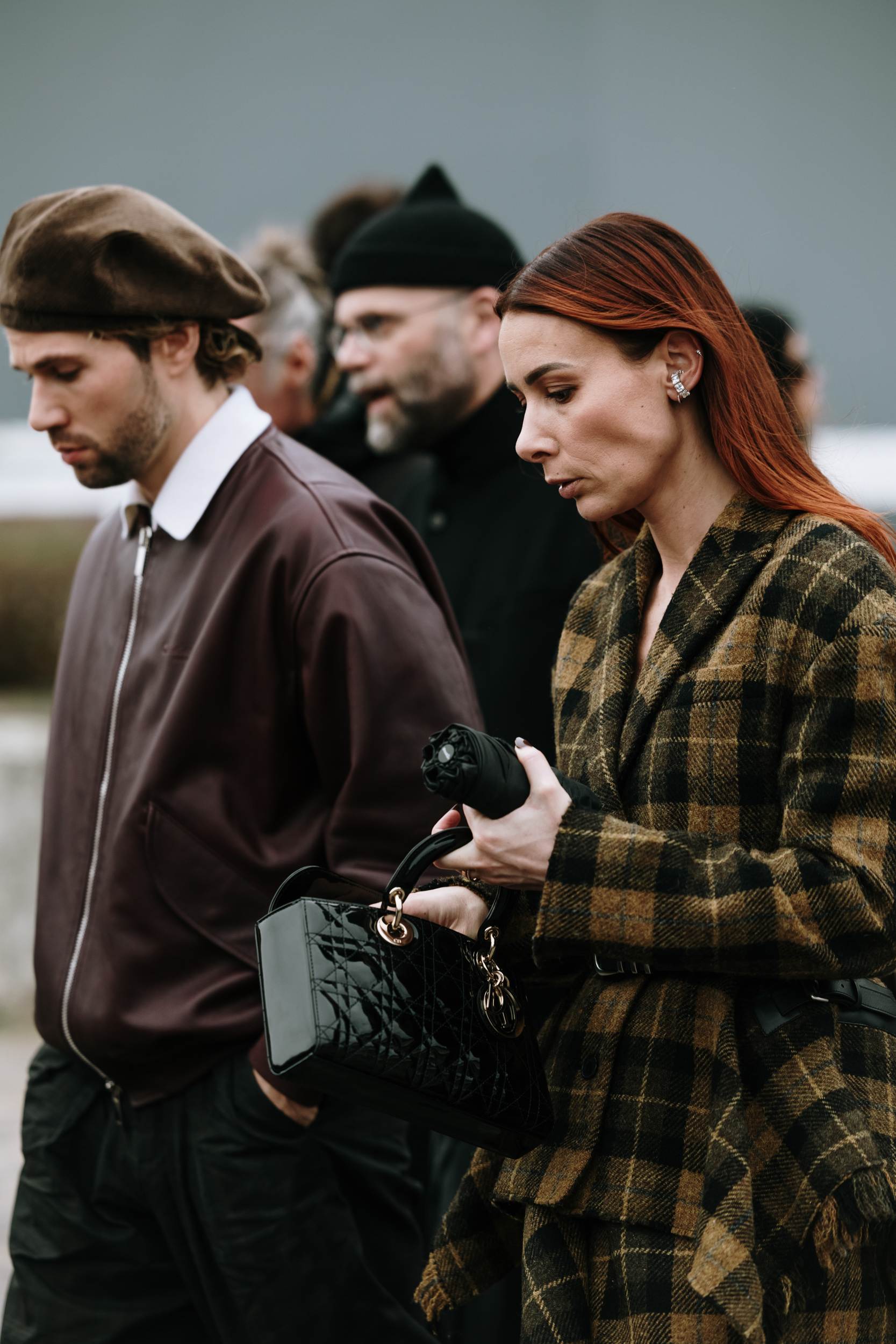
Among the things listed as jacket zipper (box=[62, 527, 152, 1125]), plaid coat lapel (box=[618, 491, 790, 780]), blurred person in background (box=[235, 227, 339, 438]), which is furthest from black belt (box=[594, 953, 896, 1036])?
blurred person in background (box=[235, 227, 339, 438])

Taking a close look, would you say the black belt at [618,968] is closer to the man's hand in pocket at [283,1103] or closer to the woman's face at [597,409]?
the woman's face at [597,409]

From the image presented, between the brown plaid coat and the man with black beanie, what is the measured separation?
147 centimetres

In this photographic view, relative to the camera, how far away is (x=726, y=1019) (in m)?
1.59

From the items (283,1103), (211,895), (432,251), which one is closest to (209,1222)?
(283,1103)

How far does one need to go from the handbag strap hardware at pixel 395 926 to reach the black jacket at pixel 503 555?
4.63 ft

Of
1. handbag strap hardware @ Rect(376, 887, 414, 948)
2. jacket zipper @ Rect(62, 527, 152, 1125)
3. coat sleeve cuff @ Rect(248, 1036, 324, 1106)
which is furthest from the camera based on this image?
jacket zipper @ Rect(62, 527, 152, 1125)

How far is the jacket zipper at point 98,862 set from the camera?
7.62 ft

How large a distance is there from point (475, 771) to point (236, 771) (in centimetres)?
→ 85

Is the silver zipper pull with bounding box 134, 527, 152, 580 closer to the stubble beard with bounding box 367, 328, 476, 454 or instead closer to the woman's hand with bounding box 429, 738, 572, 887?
the woman's hand with bounding box 429, 738, 572, 887

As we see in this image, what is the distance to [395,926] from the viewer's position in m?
1.59

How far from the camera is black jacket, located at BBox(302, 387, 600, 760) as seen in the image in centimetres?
315

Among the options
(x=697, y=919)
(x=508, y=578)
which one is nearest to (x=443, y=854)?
(x=697, y=919)

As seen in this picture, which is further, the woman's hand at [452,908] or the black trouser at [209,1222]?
the black trouser at [209,1222]

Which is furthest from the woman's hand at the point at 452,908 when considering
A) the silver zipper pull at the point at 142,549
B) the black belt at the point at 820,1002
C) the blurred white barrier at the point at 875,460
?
the blurred white barrier at the point at 875,460
